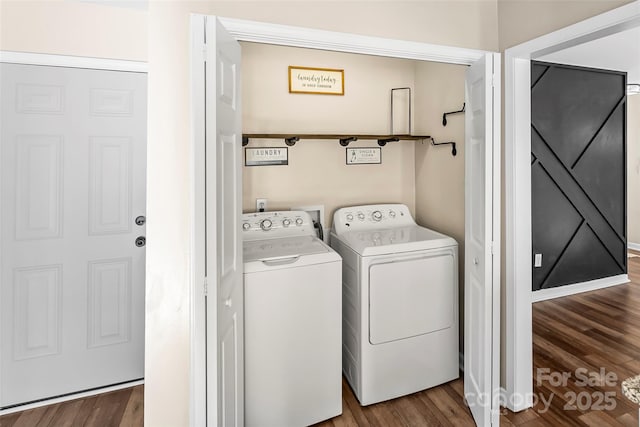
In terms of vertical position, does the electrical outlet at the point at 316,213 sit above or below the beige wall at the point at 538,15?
below

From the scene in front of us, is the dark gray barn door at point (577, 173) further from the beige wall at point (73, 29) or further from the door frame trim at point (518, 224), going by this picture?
the beige wall at point (73, 29)

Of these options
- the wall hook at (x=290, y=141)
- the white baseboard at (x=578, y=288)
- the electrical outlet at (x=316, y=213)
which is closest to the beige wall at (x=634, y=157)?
the white baseboard at (x=578, y=288)

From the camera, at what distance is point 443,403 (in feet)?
6.73

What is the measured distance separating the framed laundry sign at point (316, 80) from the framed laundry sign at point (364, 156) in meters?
0.46

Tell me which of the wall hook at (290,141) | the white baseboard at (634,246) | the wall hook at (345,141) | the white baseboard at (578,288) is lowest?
the white baseboard at (578,288)

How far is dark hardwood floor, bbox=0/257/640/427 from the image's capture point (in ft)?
6.23

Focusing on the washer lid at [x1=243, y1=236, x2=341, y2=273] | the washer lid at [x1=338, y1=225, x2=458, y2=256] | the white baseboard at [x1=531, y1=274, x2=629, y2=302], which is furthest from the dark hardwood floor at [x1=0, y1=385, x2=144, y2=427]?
the white baseboard at [x1=531, y1=274, x2=629, y2=302]

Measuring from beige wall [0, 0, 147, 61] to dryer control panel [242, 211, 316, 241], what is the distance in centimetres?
122

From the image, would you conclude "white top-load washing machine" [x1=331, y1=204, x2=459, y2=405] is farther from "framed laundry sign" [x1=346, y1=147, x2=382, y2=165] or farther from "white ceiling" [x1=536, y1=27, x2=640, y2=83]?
"white ceiling" [x1=536, y1=27, x2=640, y2=83]

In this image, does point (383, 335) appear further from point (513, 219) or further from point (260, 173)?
point (260, 173)

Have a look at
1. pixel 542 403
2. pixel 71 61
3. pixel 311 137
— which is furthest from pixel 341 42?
pixel 542 403

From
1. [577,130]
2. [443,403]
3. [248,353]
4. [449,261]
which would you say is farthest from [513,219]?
[577,130]

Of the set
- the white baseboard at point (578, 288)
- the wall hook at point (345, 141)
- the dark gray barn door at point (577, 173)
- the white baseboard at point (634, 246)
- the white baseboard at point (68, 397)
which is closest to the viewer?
the white baseboard at point (68, 397)

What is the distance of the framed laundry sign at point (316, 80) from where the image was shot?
8.04ft
